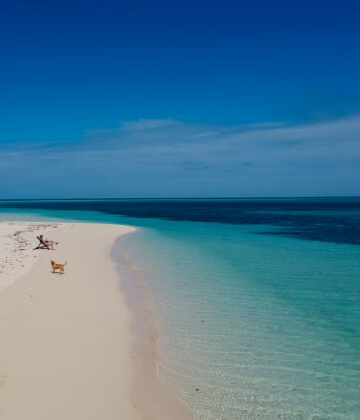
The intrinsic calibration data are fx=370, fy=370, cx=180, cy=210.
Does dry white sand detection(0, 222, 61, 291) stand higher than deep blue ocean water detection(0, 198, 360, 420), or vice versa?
dry white sand detection(0, 222, 61, 291)

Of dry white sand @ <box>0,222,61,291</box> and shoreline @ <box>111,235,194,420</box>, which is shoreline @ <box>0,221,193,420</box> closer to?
shoreline @ <box>111,235,194,420</box>

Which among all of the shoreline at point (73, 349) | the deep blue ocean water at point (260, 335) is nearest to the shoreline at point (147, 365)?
the shoreline at point (73, 349)

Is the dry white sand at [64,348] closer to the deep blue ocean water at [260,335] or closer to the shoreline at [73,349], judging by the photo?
the shoreline at [73,349]

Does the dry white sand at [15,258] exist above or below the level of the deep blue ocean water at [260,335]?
above

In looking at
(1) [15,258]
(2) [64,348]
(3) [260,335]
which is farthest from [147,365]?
(1) [15,258]

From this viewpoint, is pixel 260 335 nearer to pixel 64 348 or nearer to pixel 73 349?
pixel 73 349

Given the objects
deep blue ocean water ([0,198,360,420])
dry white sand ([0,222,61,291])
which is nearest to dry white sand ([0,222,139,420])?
dry white sand ([0,222,61,291])

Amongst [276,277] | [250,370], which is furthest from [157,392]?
[276,277]

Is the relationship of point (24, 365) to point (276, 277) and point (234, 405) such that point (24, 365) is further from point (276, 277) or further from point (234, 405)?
point (276, 277)
